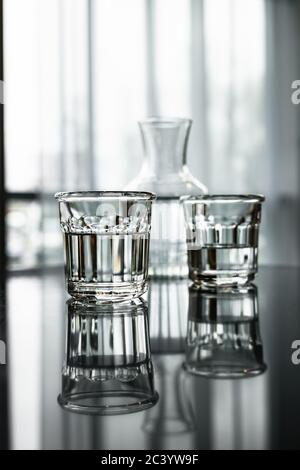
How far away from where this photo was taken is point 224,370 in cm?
42

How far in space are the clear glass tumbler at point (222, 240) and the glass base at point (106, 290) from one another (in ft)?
0.53

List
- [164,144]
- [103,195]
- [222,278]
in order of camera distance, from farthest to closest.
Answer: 1. [164,144]
2. [222,278]
3. [103,195]

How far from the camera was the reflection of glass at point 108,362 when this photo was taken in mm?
352

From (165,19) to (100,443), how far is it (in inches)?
132

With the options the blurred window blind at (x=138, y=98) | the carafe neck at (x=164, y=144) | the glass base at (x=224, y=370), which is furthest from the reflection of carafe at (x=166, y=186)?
the blurred window blind at (x=138, y=98)

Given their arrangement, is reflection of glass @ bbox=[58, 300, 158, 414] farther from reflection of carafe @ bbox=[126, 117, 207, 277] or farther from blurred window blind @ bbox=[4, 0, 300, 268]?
blurred window blind @ bbox=[4, 0, 300, 268]

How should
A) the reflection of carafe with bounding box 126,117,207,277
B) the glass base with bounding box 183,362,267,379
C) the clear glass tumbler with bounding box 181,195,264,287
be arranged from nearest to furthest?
the glass base with bounding box 183,362,267,379 → the clear glass tumbler with bounding box 181,195,264,287 → the reflection of carafe with bounding box 126,117,207,277

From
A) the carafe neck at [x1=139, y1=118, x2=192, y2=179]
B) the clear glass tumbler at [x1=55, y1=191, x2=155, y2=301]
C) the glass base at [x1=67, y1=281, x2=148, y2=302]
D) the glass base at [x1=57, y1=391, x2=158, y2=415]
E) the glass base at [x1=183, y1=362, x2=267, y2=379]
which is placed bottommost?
the glass base at [x1=57, y1=391, x2=158, y2=415]

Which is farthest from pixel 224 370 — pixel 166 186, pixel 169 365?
pixel 166 186

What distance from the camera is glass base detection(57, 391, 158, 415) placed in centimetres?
33

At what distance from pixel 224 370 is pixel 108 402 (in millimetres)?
99

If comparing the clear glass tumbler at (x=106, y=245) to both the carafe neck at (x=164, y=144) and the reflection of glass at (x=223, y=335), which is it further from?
the carafe neck at (x=164, y=144)

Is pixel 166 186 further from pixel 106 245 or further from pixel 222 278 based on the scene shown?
pixel 106 245

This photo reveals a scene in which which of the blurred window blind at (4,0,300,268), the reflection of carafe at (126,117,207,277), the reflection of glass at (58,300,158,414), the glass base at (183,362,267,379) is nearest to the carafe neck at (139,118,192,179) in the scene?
the reflection of carafe at (126,117,207,277)
